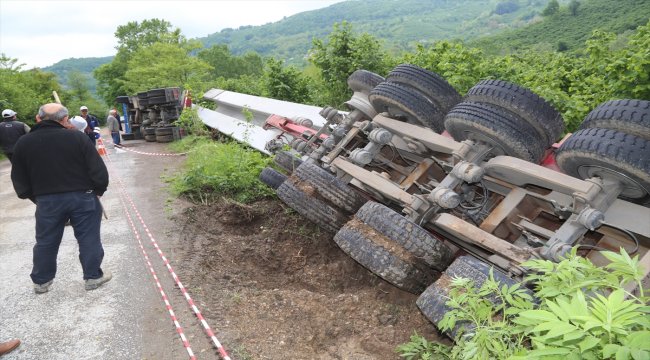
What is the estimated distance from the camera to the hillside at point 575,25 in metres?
60.0

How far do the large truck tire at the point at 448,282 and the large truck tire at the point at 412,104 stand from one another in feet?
5.86

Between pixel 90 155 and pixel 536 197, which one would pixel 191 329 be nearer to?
pixel 90 155

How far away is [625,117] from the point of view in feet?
9.14

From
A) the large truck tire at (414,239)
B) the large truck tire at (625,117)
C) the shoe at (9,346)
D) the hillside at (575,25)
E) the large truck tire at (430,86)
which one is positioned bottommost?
the shoe at (9,346)

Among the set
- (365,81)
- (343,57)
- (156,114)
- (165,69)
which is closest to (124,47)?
(165,69)

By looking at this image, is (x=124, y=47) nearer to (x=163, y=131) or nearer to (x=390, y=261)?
(x=163, y=131)

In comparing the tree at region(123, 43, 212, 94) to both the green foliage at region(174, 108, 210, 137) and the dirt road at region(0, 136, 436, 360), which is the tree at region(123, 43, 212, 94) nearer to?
the green foliage at region(174, 108, 210, 137)

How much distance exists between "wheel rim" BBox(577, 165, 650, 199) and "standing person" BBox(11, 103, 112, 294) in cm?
366

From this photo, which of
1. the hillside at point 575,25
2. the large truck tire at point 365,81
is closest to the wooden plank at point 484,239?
the large truck tire at point 365,81

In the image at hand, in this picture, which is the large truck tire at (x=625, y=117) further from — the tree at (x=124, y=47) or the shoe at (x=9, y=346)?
the tree at (x=124, y=47)

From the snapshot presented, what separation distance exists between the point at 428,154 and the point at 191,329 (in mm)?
2760

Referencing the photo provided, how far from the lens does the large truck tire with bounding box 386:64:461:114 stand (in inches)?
175

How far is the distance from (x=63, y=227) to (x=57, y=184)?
0.41m

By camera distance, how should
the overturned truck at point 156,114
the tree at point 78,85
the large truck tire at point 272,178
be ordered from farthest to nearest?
the tree at point 78,85, the overturned truck at point 156,114, the large truck tire at point 272,178
